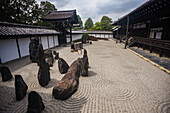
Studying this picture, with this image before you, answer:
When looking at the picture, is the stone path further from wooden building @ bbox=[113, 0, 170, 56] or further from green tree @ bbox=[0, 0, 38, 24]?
green tree @ bbox=[0, 0, 38, 24]


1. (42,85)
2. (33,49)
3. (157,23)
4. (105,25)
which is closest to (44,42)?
(33,49)

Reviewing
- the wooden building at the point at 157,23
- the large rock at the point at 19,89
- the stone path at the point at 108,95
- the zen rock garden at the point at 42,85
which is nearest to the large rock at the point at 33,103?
the zen rock garden at the point at 42,85

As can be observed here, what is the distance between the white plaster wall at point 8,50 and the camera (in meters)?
8.06

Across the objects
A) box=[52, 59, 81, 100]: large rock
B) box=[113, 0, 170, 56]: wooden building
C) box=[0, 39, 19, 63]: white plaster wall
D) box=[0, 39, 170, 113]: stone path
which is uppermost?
box=[113, 0, 170, 56]: wooden building

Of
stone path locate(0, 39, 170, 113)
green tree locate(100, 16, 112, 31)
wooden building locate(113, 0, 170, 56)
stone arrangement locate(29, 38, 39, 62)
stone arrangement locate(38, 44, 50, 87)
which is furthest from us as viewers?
green tree locate(100, 16, 112, 31)

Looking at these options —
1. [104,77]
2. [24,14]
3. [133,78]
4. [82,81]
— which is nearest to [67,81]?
[82,81]

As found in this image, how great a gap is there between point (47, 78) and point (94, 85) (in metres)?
2.72

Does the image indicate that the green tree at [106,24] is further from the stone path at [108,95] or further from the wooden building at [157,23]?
the stone path at [108,95]

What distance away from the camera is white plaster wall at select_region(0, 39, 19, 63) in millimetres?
8060

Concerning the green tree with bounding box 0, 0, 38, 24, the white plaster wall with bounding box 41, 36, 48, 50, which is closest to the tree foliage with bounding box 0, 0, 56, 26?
the green tree with bounding box 0, 0, 38, 24

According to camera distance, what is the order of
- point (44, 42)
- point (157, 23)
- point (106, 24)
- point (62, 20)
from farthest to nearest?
point (106, 24), point (62, 20), point (44, 42), point (157, 23)

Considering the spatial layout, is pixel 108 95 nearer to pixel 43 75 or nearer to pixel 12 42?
pixel 43 75

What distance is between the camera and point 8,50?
8547mm

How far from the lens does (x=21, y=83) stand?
13.2ft
